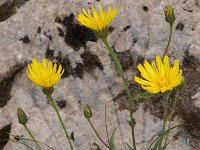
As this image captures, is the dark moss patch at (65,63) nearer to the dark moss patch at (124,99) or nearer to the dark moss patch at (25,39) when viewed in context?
the dark moss patch at (25,39)

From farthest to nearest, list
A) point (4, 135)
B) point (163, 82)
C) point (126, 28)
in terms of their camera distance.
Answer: point (126, 28), point (4, 135), point (163, 82)

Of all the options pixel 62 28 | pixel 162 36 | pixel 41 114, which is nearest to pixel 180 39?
pixel 162 36

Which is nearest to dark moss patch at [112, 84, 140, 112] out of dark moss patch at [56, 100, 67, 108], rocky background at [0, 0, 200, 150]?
rocky background at [0, 0, 200, 150]

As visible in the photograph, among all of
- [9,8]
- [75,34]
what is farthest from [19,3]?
[75,34]

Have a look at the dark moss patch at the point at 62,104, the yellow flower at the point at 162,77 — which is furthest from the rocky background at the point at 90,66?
the yellow flower at the point at 162,77

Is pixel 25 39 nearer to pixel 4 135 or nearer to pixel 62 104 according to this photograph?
pixel 62 104

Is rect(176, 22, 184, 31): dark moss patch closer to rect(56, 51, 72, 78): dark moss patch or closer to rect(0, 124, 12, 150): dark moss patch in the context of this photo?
rect(56, 51, 72, 78): dark moss patch
